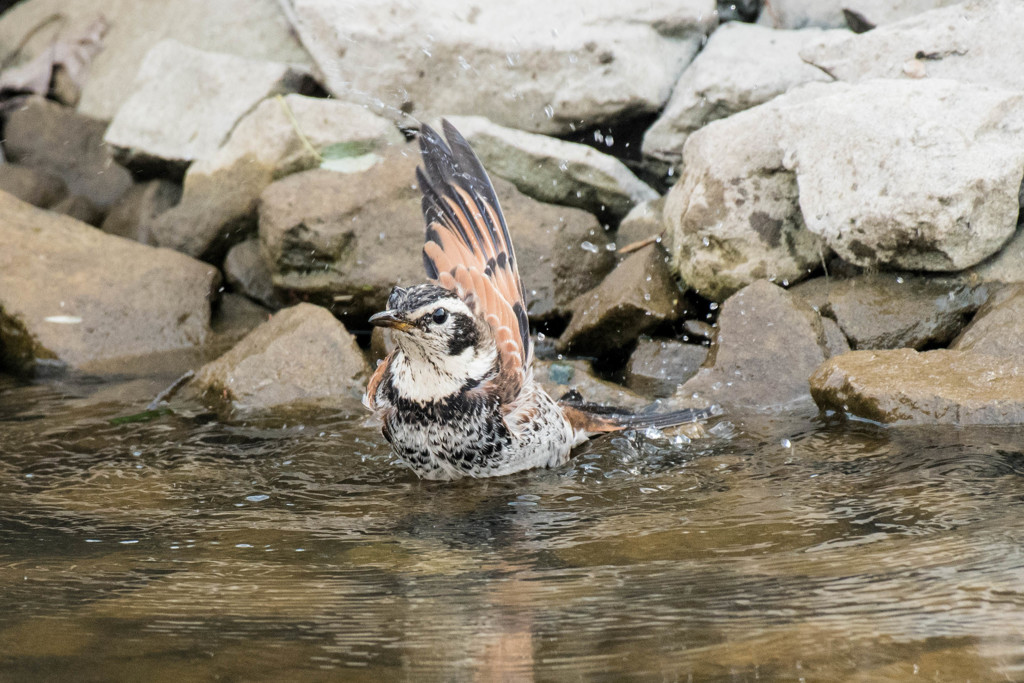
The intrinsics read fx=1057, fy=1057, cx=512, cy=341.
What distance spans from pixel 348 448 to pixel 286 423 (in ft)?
2.01

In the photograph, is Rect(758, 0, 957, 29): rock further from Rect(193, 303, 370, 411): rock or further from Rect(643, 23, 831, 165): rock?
Rect(193, 303, 370, 411): rock

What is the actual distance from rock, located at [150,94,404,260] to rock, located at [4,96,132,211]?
1965 millimetres

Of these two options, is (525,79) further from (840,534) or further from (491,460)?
(840,534)

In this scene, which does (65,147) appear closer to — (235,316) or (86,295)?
(86,295)

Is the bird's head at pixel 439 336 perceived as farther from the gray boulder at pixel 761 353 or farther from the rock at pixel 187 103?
the rock at pixel 187 103

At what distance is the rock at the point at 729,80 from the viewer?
734cm

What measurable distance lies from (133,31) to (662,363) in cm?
650

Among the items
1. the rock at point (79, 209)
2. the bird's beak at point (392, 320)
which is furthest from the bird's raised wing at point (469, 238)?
the rock at point (79, 209)

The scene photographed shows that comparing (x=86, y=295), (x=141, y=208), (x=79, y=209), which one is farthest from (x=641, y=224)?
(x=79, y=209)

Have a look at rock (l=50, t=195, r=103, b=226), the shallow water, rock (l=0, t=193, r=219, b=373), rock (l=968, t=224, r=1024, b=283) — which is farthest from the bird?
rock (l=50, t=195, r=103, b=226)

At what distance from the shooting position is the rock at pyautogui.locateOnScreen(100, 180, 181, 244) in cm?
859

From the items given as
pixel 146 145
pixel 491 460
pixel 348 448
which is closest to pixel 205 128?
pixel 146 145

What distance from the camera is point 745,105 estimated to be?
743 centimetres

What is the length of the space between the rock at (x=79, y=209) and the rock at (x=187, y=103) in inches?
24.1
